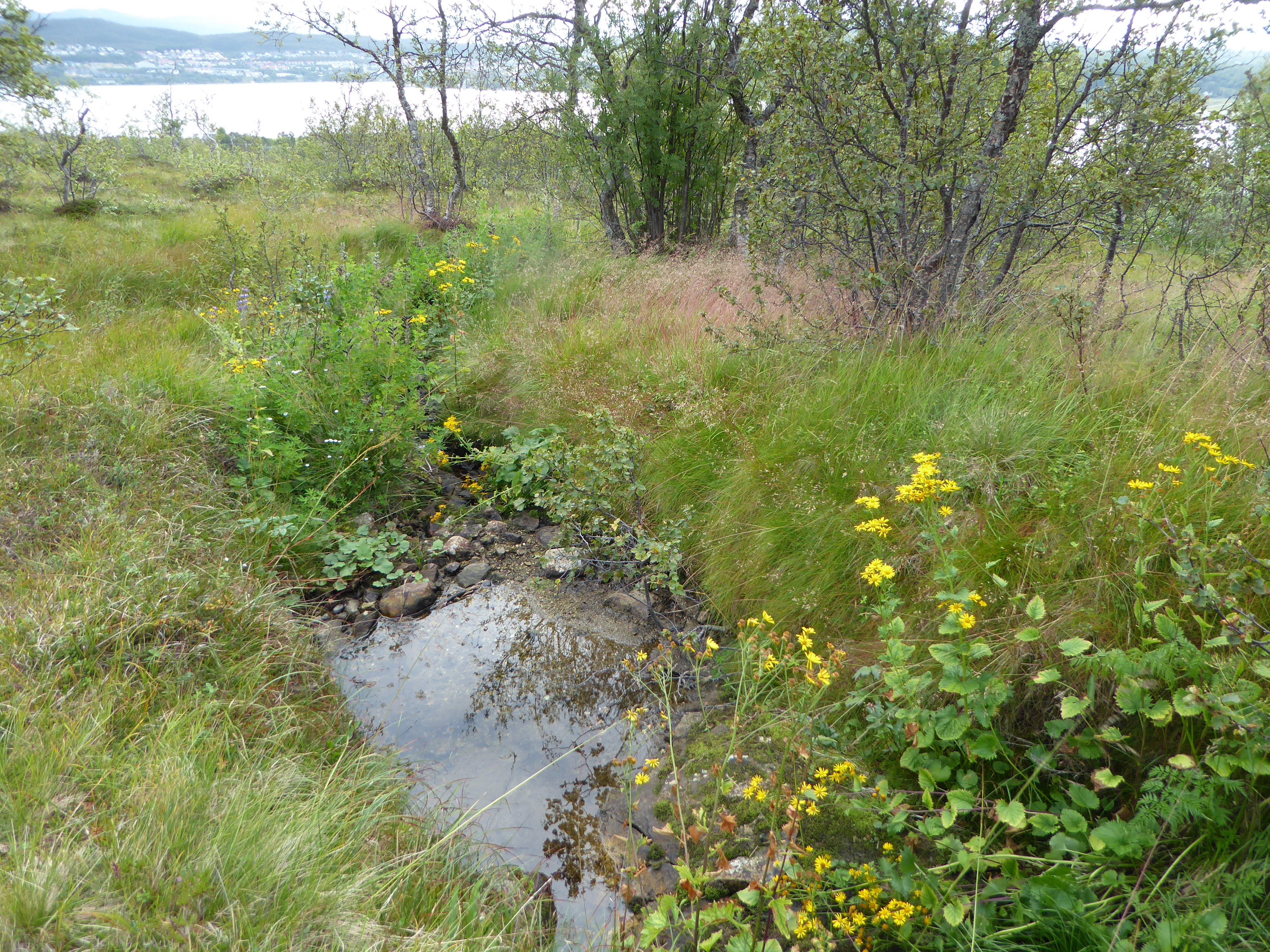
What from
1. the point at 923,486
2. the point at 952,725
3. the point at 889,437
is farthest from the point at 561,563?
the point at 952,725

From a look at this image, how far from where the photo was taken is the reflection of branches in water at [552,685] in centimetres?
293

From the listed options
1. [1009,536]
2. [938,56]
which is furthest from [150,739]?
[938,56]

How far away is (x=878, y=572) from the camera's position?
2.13 m

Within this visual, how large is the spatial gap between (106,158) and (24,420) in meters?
14.3

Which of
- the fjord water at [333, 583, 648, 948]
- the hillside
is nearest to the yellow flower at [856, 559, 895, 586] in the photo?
the fjord water at [333, 583, 648, 948]

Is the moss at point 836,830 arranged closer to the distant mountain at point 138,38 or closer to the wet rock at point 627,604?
the wet rock at point 627,604

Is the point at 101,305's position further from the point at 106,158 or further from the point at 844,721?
the point at 106,158

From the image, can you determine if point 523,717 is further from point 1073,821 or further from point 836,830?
point 1073,821

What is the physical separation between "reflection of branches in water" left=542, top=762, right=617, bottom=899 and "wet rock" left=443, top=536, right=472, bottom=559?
5.77 feet

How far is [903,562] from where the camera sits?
103 inches

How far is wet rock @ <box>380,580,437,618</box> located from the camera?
3539mm

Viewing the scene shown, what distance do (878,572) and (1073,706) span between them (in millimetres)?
639

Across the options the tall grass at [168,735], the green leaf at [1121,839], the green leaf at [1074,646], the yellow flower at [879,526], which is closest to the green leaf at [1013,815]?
the green leaf at [1121,839]

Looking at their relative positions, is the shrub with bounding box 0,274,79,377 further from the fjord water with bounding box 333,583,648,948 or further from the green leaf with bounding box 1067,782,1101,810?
the green leaf with bounding box 1067,782,1101,810
